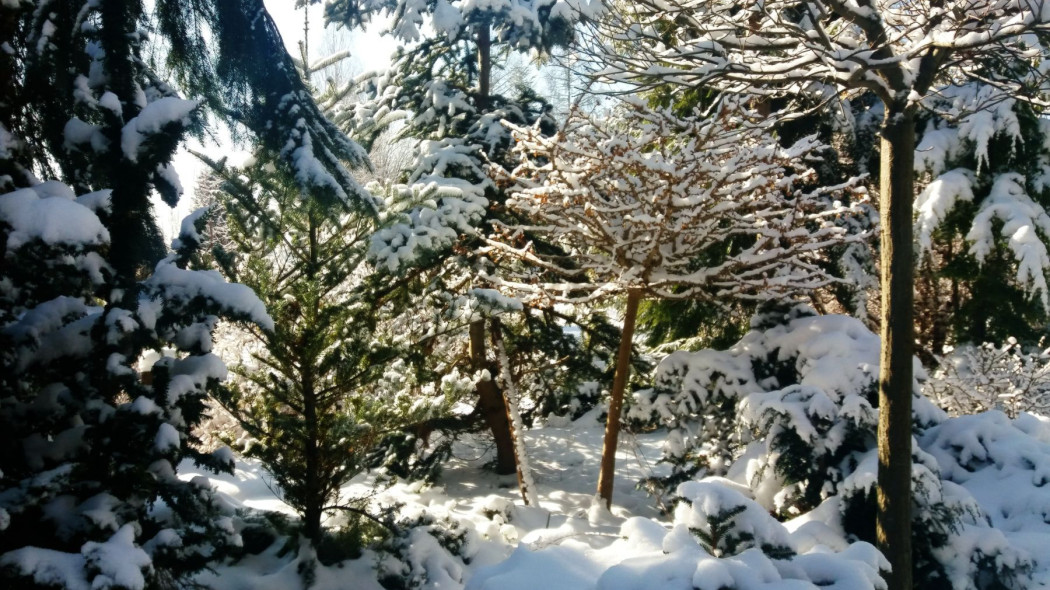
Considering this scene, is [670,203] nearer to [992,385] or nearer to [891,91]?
[891,91]

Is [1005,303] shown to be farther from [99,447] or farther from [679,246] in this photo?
[99,447]

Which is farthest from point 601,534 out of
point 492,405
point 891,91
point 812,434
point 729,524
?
point 492,405

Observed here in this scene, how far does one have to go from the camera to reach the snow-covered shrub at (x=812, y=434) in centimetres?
380

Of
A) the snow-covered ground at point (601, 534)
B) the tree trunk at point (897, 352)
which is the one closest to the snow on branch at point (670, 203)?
the tree trunk at point (897, 352)

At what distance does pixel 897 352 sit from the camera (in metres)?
3.43

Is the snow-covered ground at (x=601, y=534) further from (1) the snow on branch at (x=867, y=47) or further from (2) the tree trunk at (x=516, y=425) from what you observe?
(1) the snow on branch at (x=867, y=47)

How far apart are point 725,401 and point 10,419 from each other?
550 centimetres

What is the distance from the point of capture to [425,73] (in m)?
8.12

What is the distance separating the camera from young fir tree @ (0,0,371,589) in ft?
8.43

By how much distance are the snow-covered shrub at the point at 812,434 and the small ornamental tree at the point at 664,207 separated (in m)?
0.70

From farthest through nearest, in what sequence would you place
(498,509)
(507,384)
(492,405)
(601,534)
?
(492,405)
(507,384)
(498,509)
(601,534)

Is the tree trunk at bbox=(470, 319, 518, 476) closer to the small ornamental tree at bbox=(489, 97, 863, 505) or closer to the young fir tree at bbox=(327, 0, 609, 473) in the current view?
the young fir tree at bbox=(327, 0, 609, 473)

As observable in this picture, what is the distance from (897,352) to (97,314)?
4.07m

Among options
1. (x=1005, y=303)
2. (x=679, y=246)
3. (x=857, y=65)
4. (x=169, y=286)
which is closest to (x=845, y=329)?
(x=679, y=246)
